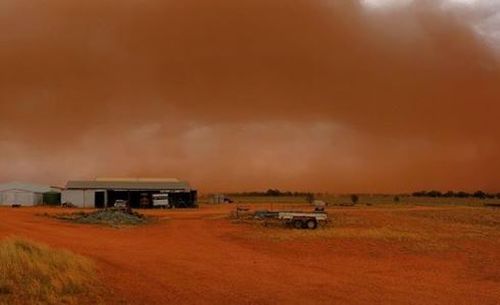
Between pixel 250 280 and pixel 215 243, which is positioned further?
pixel 215 243

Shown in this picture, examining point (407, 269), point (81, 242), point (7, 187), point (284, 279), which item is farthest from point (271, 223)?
point (7, 187)

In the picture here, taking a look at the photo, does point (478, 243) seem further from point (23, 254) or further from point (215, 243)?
point (23, 254)

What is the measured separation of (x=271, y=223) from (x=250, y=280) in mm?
24176

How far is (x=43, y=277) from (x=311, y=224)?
2510 cm

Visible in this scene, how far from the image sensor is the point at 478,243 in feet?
110

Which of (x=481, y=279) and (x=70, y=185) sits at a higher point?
(x=70, y=185)

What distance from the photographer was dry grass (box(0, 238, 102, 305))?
1523 centimetres

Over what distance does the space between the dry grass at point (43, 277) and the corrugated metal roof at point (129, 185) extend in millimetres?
55254

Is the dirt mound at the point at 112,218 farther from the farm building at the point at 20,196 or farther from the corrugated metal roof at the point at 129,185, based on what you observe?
the farm building at the point at 20,196

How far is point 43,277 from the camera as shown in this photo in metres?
17.1

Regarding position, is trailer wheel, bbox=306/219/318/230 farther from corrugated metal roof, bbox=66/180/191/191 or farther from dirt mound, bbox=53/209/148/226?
corrugated metal roof, bbox=66/180/191/191

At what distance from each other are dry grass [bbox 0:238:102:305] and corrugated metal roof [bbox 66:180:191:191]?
181 ft

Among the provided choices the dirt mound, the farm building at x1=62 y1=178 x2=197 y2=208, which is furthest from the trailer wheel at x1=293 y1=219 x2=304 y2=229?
the farm building at x1=62 y1=178 x2=197 y2=208

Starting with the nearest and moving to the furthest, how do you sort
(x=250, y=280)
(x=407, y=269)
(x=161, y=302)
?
1. (x=161, y=302)
2. (x=250, y=280)
3. (x=407, y=269)
